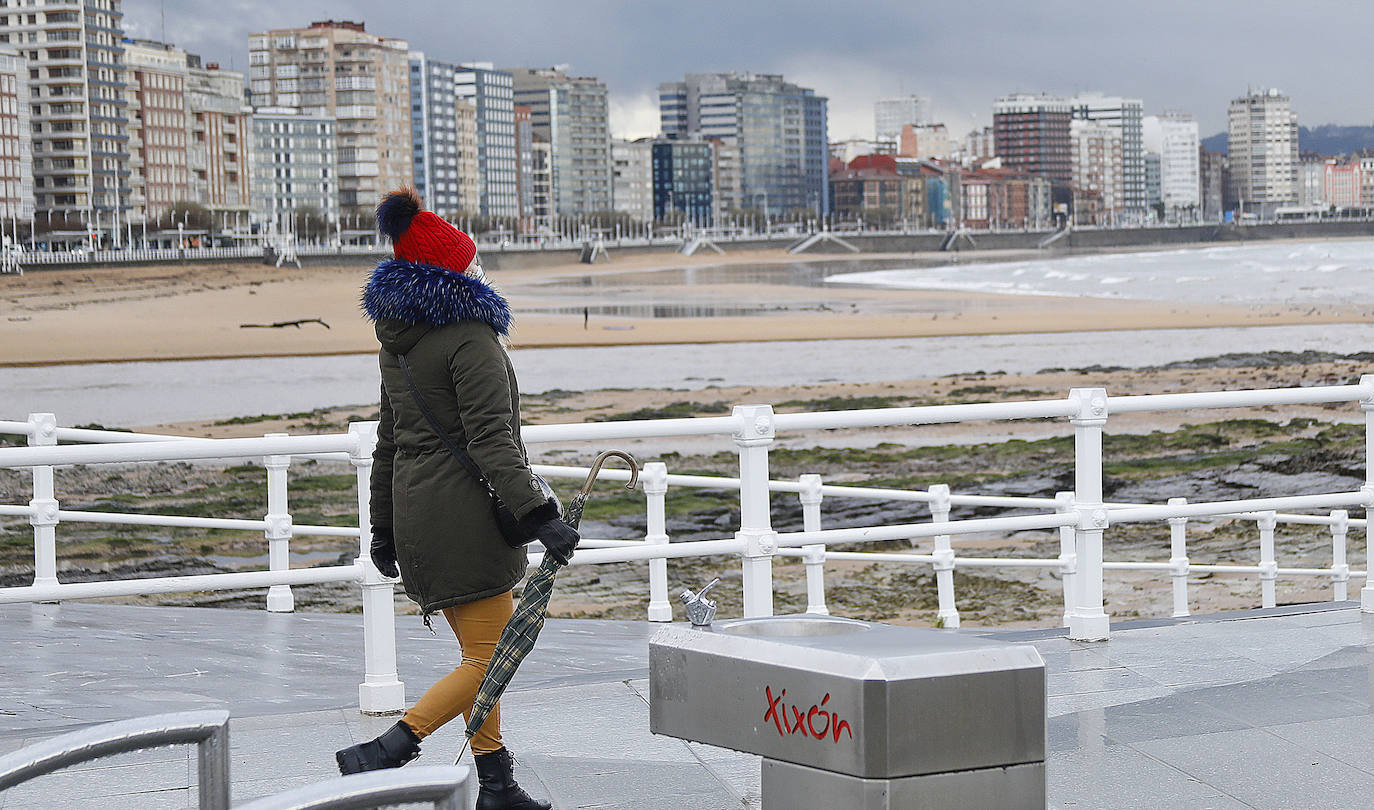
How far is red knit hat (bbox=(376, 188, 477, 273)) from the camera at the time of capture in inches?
179

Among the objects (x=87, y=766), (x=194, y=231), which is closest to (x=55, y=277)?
(x=194, y=231)

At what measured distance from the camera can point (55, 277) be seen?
86.1 m

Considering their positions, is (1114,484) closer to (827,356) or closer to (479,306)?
(479,306)

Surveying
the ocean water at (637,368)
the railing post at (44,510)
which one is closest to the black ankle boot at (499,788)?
the railing post at (44,510)

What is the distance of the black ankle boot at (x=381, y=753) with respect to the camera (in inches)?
178

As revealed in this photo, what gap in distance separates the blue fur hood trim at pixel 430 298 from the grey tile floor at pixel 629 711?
4.38 ft

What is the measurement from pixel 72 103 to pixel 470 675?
130 metres

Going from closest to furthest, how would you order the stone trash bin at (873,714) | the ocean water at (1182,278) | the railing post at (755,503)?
the stone trash bin at (873,714) < the railing post at (755,503) < the ocean water at (1182,278)

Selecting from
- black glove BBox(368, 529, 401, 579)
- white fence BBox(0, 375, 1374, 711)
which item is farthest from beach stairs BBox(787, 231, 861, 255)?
black glove BBox(368, 529, 401, 579)

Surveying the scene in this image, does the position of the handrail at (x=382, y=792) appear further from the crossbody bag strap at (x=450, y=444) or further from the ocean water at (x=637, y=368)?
the ocean water at (x=637, y=368)

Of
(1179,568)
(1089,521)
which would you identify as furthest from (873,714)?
(1179,568)

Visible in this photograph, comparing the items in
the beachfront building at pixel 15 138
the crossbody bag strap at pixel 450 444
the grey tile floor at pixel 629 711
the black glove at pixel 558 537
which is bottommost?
the grey tile floor at pixel 629 711

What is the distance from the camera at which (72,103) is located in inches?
4887

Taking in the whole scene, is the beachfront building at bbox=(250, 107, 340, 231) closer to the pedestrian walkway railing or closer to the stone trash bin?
the stone trash bin
